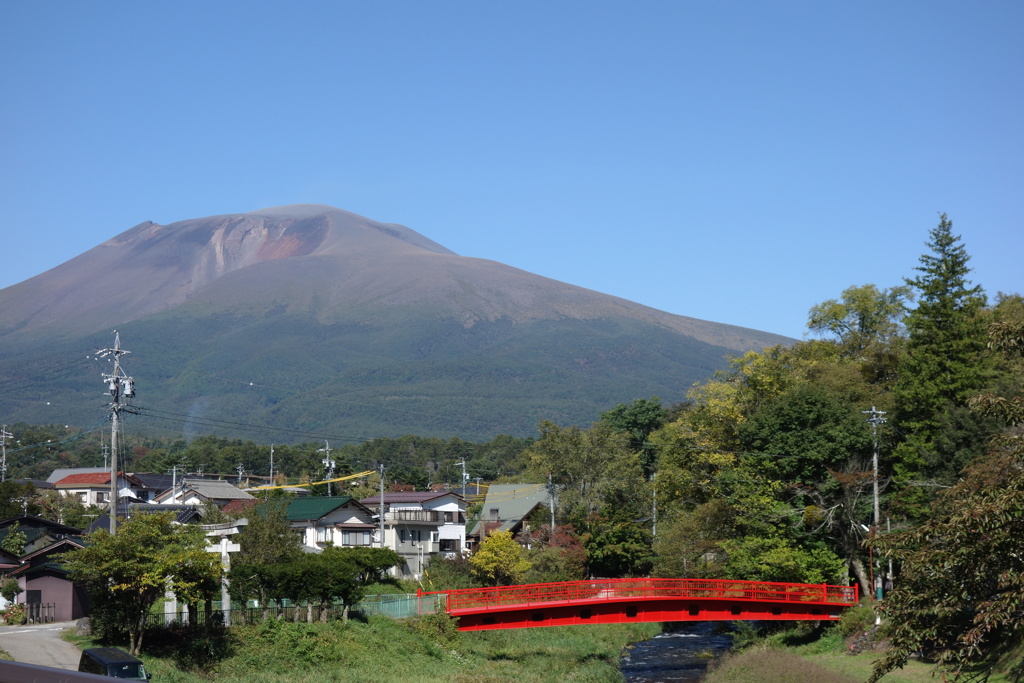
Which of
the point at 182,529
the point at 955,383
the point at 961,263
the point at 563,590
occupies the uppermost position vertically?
the point at 961,263

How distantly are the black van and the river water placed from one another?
2216 cm

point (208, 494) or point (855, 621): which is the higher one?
point (208, 494)

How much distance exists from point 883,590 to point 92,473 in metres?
96.6

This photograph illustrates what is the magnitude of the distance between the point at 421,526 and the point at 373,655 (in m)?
30.2

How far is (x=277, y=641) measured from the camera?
36.7 meters

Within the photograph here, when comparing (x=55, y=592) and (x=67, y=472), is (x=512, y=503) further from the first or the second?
(x=67, y=472)

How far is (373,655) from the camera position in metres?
38.2

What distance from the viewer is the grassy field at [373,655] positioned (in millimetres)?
33469

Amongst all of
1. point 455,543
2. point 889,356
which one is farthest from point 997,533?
point 455,543

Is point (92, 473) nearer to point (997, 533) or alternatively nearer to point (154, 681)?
point (154, 681)

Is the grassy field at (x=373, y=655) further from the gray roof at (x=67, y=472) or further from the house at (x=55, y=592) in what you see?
the gray roof at (x=67, y=472)

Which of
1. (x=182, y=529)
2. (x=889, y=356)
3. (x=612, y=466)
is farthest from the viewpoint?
(x=612, y=466)

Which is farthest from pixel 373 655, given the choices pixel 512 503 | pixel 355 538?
pixel 512 503

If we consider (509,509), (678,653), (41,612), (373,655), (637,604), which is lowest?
(678,653)
